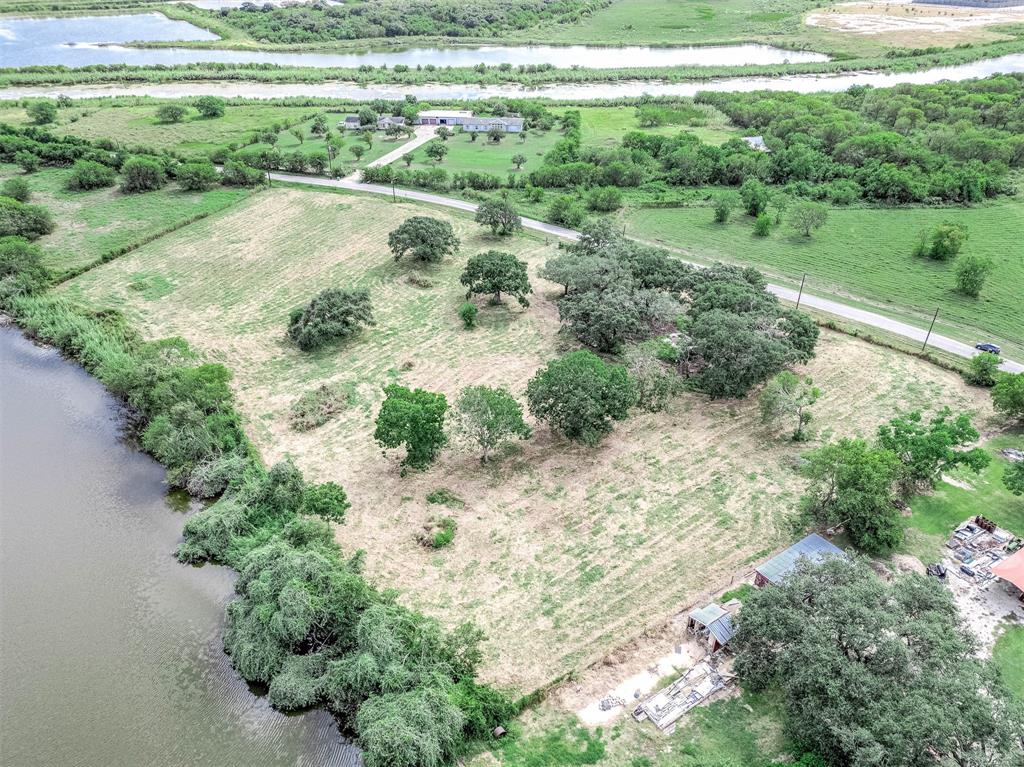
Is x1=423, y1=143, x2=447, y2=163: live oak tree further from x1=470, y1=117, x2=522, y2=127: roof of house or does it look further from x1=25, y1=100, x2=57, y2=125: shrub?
x1=25, y1=100, x2=57, y2=125: shrub

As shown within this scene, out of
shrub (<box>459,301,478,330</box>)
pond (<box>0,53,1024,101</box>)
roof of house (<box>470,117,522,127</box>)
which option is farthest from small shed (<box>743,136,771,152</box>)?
shrub (<box>459,301,478,330</box>)

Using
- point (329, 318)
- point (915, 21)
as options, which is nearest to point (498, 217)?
point (329, 318)

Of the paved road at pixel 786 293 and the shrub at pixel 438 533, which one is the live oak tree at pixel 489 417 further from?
the paved road at pixel 786 293

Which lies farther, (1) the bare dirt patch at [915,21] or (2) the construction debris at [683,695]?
(1) the bare dirt patch at [915,21]

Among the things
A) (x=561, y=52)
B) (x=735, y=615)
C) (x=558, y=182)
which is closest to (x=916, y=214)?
(x=558, y=182)

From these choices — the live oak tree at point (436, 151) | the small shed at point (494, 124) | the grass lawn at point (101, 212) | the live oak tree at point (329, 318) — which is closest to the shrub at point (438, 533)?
the live oak tree at point (329, 318)

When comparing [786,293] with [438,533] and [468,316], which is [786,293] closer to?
[468,316]

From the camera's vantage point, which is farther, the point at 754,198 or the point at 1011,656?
the point at 754,198
